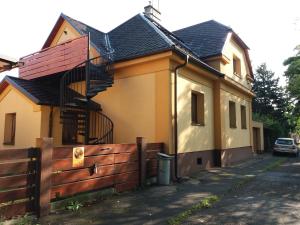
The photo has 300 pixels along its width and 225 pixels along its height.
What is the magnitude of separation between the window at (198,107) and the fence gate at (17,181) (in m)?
8.45

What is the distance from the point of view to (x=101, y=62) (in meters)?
11.8

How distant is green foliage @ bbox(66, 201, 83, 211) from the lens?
20.7 ft

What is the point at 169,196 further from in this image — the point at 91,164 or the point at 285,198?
the point at 285,198

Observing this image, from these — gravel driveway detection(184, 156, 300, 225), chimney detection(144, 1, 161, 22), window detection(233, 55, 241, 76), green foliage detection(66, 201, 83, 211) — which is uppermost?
chimney detection(144, 1, 161, 22)

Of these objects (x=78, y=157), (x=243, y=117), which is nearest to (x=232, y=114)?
(x=243, y=117)

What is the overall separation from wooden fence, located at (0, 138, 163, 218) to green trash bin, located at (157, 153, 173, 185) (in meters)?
0.87

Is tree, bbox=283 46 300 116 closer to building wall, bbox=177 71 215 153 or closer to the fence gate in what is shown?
building wall, bbox=177 71 215 153

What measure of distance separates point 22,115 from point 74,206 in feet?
24.5

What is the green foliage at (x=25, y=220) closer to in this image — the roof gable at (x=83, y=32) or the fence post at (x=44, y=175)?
the fence post at (x=44, y=175)

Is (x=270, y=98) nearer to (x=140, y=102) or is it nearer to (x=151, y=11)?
(x=151, y=11)

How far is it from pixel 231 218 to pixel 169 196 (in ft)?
7.28

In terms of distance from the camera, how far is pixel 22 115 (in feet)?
41.1

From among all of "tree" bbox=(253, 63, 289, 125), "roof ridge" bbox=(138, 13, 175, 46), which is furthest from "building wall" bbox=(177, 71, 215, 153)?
"tree" bbox=(253, 63, 289, 125)

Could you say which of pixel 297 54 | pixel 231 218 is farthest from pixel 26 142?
pixel 297 54
